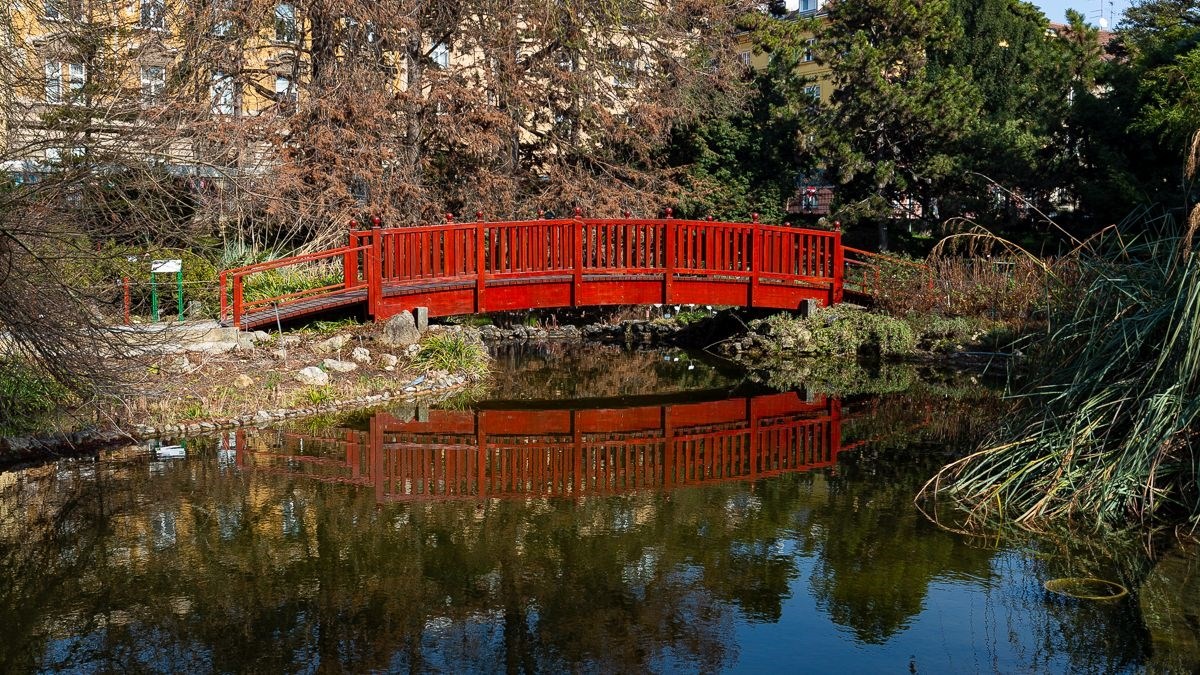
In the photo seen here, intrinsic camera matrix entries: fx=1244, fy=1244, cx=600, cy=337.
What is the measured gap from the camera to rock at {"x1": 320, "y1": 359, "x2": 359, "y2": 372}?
14.3 m

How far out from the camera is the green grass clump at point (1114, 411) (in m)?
8.34

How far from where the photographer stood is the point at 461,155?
69.4 ft

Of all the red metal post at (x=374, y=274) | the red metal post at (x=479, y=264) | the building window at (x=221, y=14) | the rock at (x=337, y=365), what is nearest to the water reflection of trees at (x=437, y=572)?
the rock at (x=337, y=365)

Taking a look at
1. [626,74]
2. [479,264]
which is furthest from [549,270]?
[626,74]

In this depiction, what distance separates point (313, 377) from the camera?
13.7 meters

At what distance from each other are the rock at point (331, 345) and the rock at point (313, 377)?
81cm

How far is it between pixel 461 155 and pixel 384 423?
920 centimetres

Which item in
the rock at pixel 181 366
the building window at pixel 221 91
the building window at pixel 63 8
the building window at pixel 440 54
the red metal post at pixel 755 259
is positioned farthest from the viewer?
the building window at pixel 440 54

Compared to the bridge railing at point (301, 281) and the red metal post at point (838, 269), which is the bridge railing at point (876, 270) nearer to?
the red metal post at point (838, 269)

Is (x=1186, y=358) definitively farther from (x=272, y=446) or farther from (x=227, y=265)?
(x=227, y=265)

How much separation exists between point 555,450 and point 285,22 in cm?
1104

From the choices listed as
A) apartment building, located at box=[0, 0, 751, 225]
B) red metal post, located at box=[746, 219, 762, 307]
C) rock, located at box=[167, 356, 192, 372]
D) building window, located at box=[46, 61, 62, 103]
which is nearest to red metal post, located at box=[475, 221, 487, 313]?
apartment building, located at box=[0, 0, 751, 225]

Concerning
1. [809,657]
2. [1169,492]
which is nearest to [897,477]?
[1169,492]

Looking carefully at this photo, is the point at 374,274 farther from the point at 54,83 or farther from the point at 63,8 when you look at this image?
the point at 63,8
